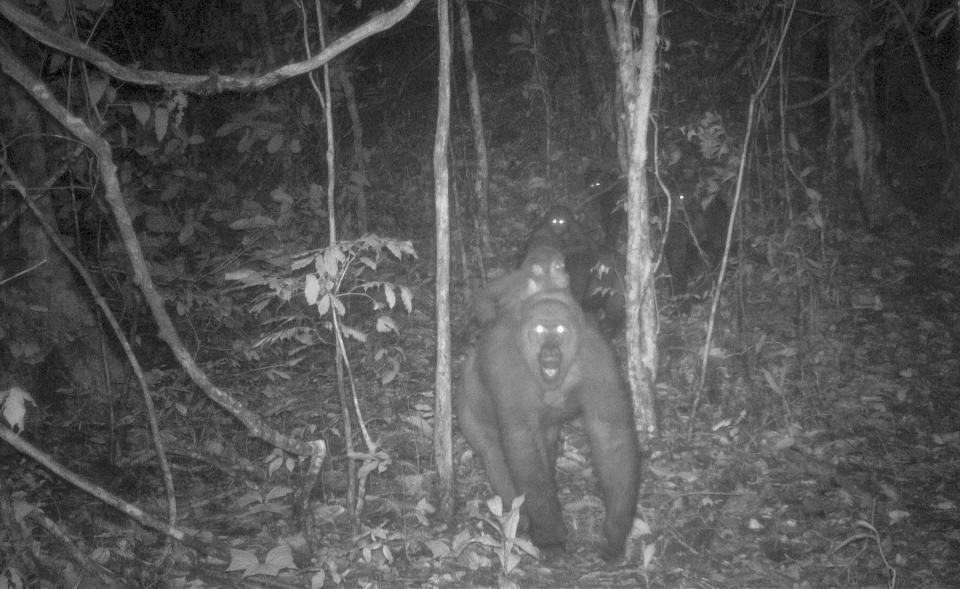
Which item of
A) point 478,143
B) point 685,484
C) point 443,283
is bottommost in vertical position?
point 685,484

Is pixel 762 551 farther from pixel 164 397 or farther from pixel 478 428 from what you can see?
pixel 164 397

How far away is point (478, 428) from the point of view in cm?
486

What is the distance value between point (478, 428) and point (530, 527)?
31.3 inches

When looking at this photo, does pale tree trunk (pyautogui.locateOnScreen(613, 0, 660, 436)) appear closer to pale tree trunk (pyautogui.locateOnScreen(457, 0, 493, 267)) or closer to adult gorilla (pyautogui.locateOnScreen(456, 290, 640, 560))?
adult gorilla (pyautogui.locateOnScreen(456, 290, 640, 560))

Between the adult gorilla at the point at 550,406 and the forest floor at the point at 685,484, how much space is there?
0.21m

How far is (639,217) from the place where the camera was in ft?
15.2

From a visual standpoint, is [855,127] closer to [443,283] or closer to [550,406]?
[550,406]

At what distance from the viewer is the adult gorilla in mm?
4219

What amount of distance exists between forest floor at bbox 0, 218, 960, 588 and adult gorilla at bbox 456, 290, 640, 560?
0.21 m

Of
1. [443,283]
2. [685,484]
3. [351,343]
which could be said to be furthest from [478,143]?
[685,484]

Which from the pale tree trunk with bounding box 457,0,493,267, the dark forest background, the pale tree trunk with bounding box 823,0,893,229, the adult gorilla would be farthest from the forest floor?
the pale tree trunk with bounding box 823,0,893,229

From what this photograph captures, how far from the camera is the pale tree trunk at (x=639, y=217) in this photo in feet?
14.6

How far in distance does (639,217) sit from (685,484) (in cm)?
163

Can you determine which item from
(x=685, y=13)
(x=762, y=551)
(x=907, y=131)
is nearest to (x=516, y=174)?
(x=685, y=13)
